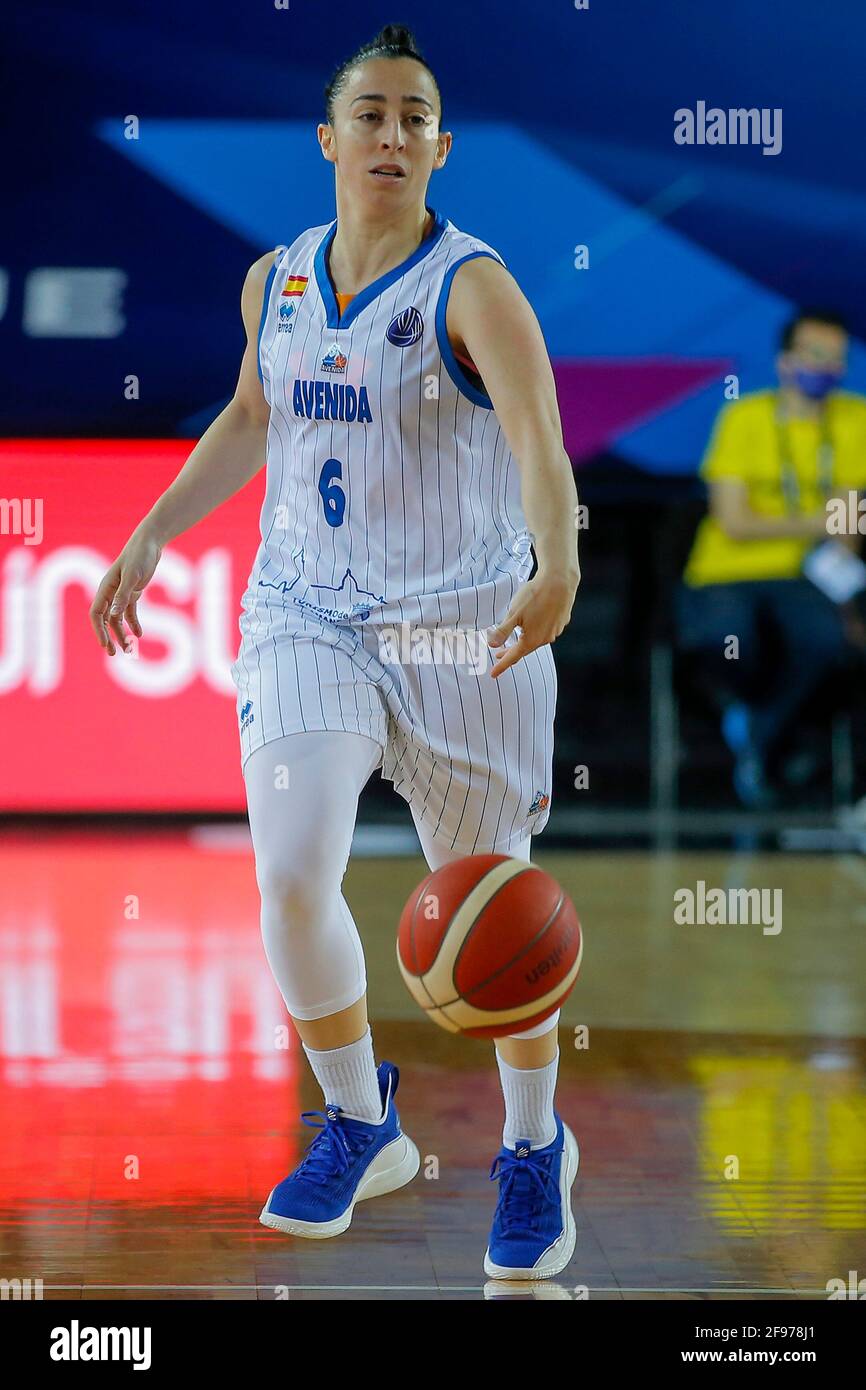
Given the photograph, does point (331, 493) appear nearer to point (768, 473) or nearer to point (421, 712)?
point (421, 712)

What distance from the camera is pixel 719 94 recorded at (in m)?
7.96

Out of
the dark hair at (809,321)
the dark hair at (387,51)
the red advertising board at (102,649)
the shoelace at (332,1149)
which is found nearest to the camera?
the dark hair at (387,51)

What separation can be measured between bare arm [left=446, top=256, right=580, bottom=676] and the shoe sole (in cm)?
89

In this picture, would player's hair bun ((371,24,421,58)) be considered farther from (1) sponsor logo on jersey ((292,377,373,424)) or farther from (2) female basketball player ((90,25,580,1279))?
(1) sponsor logo on jersey ((292,377,373,424))

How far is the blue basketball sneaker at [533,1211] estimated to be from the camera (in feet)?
8.52

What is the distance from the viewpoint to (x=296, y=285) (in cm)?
275

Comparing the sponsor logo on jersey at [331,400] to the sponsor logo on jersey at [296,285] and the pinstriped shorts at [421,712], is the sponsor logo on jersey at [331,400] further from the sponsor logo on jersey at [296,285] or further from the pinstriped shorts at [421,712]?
the pinstriped shorts at [421,712]

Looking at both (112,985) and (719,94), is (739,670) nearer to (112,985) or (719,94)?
(719,94)

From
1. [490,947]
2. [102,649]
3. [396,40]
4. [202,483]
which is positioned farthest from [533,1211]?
[102,649]

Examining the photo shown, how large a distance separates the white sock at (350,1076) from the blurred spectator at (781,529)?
459cm

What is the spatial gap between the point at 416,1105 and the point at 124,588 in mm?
1291

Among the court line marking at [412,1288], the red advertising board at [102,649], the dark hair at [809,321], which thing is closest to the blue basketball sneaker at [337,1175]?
the court line marking at [412,1288]

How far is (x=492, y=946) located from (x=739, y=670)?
197 inches
